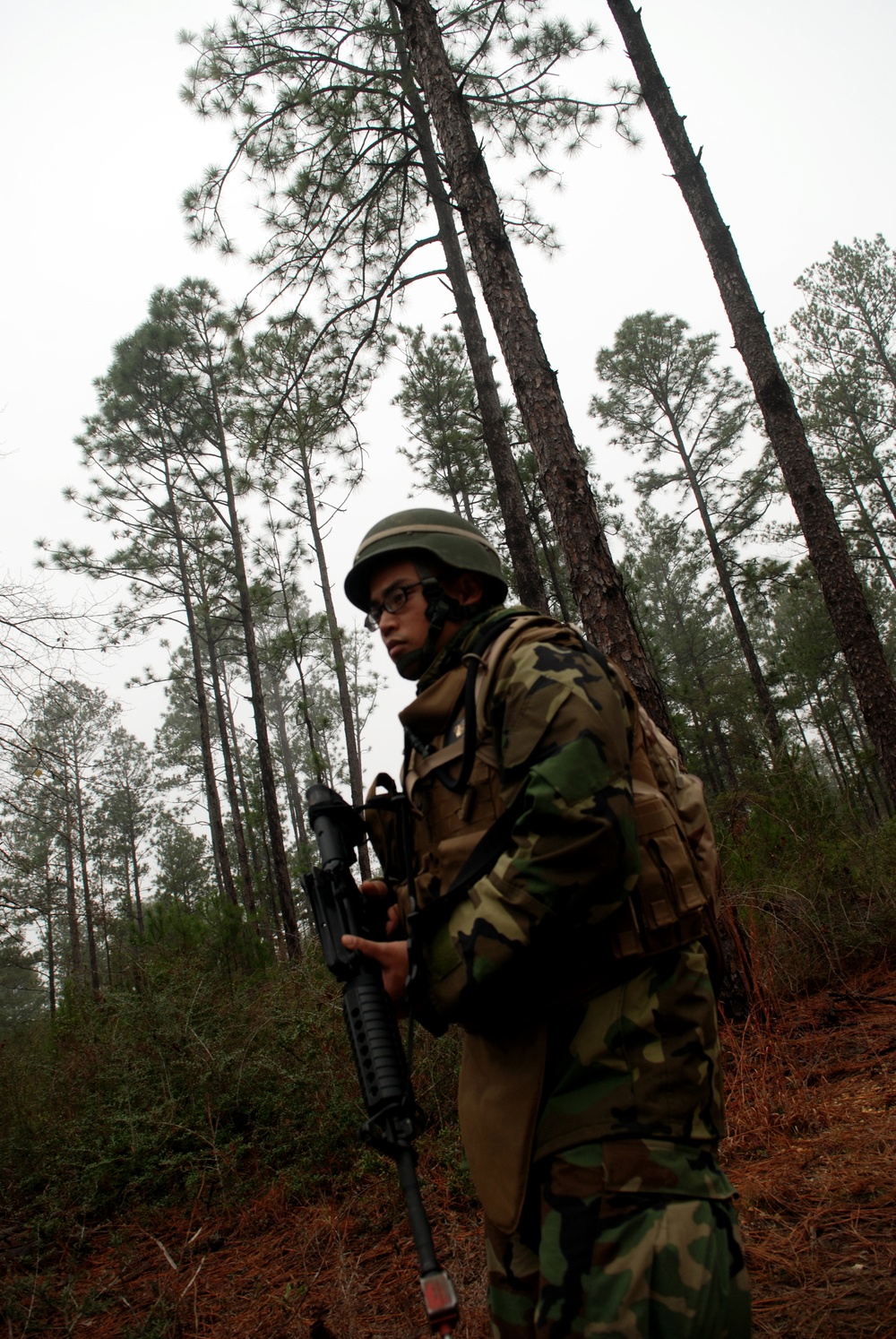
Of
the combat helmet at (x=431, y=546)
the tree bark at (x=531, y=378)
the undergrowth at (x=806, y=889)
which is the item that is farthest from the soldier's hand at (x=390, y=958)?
the undergrowth at (x=806, y=889)

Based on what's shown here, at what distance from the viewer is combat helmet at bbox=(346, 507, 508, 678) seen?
170 centimetres

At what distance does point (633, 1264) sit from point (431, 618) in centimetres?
119

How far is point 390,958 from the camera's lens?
142cm

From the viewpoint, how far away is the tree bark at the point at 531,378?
397 centimetres

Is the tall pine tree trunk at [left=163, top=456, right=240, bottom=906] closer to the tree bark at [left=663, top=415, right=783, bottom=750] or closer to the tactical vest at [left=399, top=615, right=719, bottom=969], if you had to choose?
the tree bark at [left=663, top=415, right=783, bottom=750]

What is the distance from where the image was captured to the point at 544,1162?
1194 millimetres

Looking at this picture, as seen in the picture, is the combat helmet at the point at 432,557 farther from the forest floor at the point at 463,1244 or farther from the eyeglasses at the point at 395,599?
the forest floor at the point at 463,1244

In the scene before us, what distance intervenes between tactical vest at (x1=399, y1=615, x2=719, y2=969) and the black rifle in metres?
0.15

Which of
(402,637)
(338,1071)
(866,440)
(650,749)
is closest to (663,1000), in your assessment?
(650,749)

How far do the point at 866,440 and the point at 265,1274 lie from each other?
22102mm

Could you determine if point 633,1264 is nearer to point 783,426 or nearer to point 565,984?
point 565,984

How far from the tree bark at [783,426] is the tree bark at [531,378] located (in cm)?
267

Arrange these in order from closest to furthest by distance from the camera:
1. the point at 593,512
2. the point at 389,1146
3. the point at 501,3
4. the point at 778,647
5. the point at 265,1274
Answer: the point at 389,1146
the point at 265,1274
the point at 593,512
the point at 501,3
the point at 778,647

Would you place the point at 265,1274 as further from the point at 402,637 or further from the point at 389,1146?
→ the point at 402,637
